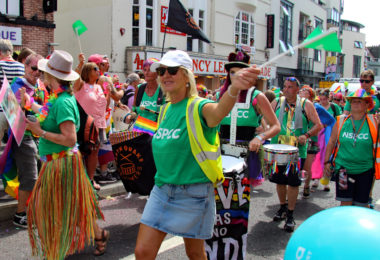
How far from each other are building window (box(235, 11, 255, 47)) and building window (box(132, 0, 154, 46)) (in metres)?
7.56

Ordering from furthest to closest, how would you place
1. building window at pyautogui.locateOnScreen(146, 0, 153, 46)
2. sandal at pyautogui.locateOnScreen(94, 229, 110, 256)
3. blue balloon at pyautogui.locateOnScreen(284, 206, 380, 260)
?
building window at pyautogui.locateOnScreen(146, 0, 153, 46)
sandal at pyautogui.locateOnScreen(94, 229, 110, 256)
blue balloon at pyautogui.locateOnScreen(284, 206, 380, 260)

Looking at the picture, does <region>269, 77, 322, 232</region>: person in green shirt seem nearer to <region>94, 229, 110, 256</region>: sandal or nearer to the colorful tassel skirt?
<region>94, 229, 110, 256</region>: sandal

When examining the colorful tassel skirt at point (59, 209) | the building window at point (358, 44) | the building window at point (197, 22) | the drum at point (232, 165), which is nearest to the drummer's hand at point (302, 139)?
the drum at point (232, 165)

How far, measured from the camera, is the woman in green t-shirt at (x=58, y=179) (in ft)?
10.4

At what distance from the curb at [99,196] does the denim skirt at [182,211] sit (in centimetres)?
283

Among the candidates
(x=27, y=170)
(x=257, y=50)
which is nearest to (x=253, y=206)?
(x=27, y=170)

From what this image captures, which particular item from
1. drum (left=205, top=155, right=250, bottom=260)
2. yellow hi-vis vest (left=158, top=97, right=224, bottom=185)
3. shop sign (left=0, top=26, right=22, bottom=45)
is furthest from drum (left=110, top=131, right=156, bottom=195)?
shop sign (left=0, top=26, right=22, bottom=45)

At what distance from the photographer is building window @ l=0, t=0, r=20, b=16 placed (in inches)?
446

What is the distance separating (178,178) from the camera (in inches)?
98.7

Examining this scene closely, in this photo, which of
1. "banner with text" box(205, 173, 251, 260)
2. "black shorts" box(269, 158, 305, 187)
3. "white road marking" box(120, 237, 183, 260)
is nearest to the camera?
"banner with text" box(205, 173, 251, 260)

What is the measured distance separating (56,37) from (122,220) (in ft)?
52.2

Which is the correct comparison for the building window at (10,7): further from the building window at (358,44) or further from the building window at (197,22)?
the building window at (358,44)

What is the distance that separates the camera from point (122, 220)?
484 cm

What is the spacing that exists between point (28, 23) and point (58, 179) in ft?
33.2
